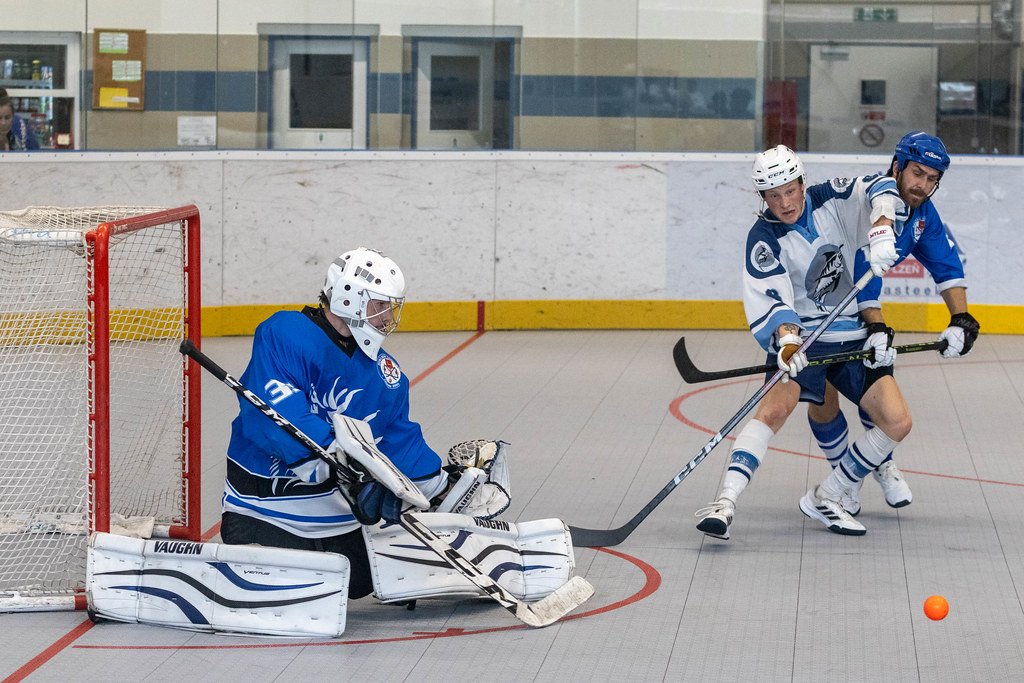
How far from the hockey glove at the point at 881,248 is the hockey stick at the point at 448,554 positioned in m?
1.21

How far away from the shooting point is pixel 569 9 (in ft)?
26.0

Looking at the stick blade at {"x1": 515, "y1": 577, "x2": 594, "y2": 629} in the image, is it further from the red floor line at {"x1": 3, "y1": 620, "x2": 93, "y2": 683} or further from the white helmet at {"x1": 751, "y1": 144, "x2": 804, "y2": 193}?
the white helmet at {"x1": 751, "y1": 144, "x2": 804, "y2": 193}

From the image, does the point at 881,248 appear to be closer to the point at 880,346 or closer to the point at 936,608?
the point at 880,346

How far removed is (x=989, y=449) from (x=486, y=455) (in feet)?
7.42

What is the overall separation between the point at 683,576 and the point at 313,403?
105 cm

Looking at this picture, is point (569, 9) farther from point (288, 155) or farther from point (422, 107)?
point (288, 155)

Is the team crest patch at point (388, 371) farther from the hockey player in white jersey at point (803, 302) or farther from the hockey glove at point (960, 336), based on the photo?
the hockey glove at point (960, 336)

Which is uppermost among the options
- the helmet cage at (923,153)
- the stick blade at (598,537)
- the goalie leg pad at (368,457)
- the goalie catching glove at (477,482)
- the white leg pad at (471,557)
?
the helmet cage at (923,153)

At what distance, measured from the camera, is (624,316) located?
7.90 metres

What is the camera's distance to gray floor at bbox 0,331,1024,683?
2.97 m

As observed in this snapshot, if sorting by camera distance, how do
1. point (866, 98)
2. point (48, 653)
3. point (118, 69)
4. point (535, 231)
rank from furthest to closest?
1. point (866, 98)
2. point (535, 231)
3. point (118, 69)
4. point (48, 653)

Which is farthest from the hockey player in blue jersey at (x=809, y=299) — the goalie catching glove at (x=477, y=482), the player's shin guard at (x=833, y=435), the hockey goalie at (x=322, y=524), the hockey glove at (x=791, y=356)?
the hockey goalie at (x=322, y=524)

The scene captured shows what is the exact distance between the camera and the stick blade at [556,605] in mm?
3180

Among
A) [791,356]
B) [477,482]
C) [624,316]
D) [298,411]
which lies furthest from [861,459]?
[624,316]
